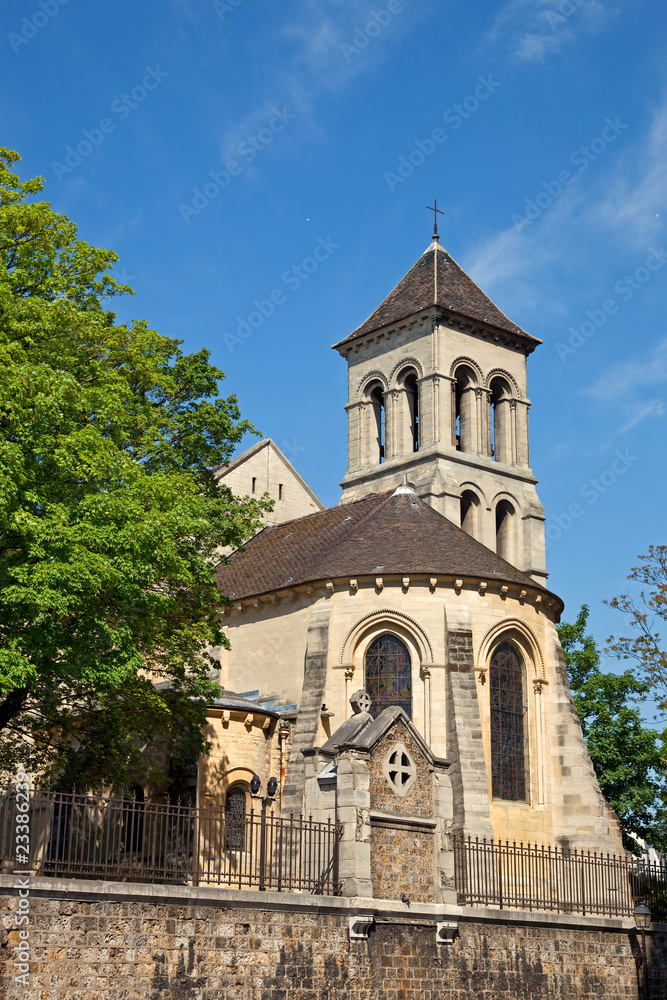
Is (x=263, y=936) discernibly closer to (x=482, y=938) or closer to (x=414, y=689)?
(x=482, y=938)

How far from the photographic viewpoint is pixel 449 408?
44.8 meters

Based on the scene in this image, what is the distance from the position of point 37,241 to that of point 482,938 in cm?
1378

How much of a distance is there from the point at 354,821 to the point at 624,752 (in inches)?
877

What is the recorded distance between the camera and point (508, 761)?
90.5 ft

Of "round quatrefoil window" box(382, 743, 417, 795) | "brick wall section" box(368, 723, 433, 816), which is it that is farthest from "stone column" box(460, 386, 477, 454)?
"round quatrefoil window" box(382, 743, 417, 795)

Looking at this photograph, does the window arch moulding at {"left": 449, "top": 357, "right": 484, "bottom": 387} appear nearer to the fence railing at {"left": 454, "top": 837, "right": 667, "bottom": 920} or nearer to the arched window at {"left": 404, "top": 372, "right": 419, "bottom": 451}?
the arched window at {"left": 404, "top": 372, "right": 419, "bottom": 451}

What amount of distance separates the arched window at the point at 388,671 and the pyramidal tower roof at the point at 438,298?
68.8 feet

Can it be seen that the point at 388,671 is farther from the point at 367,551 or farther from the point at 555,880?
the point at 555,880

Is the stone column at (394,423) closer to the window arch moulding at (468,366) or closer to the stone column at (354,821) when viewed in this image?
the window arch moulding at (468,366)

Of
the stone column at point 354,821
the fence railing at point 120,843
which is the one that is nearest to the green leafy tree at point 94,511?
the fence railing at point 120,843

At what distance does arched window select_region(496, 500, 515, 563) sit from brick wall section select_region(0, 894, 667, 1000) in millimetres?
26664

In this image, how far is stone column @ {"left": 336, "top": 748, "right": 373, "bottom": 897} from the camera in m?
16.3

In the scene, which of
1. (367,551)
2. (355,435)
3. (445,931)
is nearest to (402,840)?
(445,931)

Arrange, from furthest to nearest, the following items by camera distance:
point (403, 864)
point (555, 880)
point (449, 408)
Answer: point (449, 408)
point (555, 880)
point (403, 864)
